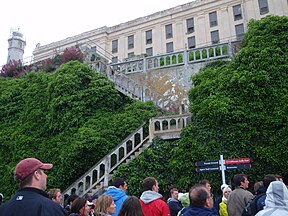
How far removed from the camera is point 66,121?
14586 millimetres

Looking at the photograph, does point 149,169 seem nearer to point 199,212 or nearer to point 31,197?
point 199,212

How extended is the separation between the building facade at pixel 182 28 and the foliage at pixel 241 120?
18.8 meters

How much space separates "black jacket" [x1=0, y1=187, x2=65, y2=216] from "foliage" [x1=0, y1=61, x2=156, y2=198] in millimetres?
10248

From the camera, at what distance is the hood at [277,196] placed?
126 inches

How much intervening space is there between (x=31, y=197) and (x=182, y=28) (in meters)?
33.3

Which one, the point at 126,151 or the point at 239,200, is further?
the point at 126,151

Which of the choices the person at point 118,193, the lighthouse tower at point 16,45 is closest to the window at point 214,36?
the lighthouse tower at point 16,45

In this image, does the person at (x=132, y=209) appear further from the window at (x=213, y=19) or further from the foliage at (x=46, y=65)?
the window at (x=213, y=19)

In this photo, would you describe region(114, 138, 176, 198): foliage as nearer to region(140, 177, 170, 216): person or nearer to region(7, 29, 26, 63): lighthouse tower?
region(140, 177, 170, 216): person

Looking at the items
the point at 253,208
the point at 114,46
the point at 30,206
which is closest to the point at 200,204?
the point at 253,208

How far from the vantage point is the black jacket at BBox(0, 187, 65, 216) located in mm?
2461

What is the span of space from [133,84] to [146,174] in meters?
7.54

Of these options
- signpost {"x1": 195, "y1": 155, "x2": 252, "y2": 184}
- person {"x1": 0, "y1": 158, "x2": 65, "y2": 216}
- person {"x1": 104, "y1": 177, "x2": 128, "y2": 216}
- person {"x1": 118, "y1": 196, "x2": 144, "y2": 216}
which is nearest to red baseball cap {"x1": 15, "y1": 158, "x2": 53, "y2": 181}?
person {"x1": 0, "y1": 158, "x2": 65, "y2": 216}

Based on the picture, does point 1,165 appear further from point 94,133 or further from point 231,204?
point 231,204
